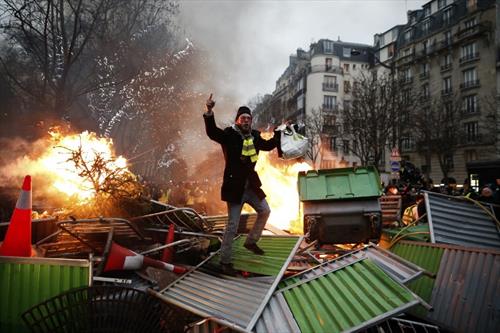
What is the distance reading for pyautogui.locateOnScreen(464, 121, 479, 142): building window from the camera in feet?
105

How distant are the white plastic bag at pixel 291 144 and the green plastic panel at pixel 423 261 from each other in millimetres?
2023

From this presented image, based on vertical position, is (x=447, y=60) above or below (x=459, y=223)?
above

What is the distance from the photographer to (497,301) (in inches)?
146

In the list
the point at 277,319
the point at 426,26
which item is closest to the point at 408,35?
the point at 426,26

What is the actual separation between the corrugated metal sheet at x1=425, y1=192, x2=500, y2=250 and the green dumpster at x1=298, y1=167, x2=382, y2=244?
2.82 feet

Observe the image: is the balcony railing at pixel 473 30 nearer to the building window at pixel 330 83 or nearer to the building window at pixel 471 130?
the building window at pixel 471 130

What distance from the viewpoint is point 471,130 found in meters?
33.2

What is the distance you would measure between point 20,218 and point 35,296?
99 centimetres

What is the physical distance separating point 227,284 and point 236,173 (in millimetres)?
1199

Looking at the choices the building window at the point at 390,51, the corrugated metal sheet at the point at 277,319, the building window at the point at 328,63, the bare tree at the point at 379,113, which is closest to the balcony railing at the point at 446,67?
Result: the building window at the point at 390,51

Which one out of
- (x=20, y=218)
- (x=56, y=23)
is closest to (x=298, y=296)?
(x=20, y=218)

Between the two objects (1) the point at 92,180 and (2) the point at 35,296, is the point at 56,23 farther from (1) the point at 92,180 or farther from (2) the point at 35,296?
(2) the point at 35,296

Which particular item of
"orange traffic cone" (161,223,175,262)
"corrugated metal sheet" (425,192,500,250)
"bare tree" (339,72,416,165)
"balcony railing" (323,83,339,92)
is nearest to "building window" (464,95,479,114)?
"bare tree" (339,72,416,165)

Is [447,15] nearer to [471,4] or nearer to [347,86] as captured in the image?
[471,4]
